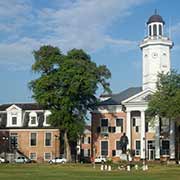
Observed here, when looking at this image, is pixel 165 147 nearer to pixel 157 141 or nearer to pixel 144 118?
pixel 157 141

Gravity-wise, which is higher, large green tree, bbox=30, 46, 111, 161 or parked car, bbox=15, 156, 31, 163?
large green tree, bbox=30, 46, 111, 161

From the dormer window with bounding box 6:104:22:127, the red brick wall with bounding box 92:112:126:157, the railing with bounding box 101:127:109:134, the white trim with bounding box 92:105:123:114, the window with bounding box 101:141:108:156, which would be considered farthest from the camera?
the dormer window with bounding box 6:104:22:127

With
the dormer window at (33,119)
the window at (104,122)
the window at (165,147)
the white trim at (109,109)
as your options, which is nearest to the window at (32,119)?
the dormer window at (33,119)

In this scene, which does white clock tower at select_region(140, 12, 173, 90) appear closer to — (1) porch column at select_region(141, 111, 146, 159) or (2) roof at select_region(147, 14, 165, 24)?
(2) roof at select_region(147, 14, 165, 24)

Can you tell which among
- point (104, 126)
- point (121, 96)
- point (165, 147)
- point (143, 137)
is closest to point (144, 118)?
point (143, 137)

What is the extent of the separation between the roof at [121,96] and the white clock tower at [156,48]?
5492 mm

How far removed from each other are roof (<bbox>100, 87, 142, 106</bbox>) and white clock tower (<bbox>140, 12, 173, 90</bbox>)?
5492 millimetres

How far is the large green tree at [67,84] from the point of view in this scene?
7156 centimetres

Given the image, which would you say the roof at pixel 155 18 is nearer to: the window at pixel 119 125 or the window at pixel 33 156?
the window at pixel 119 125

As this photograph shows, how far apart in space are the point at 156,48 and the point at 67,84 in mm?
18477

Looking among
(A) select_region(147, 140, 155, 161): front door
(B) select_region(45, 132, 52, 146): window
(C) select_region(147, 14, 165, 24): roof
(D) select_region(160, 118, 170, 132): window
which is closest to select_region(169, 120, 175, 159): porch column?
(D) select_region(160, 118, 170, 132): window

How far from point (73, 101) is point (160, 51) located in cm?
1861

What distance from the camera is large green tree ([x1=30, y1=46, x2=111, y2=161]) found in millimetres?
71562

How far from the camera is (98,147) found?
83750 mm
